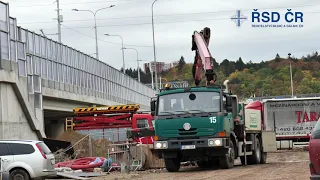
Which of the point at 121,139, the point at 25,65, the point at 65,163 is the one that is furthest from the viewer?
the point at 25,65

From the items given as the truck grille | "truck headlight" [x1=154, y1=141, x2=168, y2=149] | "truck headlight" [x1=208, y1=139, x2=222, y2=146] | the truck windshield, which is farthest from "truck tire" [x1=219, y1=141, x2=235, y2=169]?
"truck headlight" [x1=154, y1=141, x2=168, y2=149]

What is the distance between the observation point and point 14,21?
35.4m

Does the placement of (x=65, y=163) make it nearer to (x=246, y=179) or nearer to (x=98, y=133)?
(x=98, y=133)

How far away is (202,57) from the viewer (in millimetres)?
26188

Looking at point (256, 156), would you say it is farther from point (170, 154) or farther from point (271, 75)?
point (271, 75)

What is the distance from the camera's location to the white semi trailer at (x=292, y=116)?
39438 mm

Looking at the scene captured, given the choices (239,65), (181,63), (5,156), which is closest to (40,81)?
(5,156)

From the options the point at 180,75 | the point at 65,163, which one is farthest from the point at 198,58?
the point at 180,75

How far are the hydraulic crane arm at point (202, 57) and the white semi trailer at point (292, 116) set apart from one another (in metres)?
13.4

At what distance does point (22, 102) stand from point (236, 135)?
1421 centimetres

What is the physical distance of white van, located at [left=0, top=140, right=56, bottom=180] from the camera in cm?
2047

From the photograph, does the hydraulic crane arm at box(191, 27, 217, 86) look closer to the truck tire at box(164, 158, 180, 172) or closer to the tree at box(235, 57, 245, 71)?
the truck tire at box(164, 158, 180, 172)

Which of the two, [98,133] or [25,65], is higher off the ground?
[25,65]

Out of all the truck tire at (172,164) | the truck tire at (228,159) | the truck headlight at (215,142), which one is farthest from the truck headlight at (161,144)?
the truck tire at (228,159)
